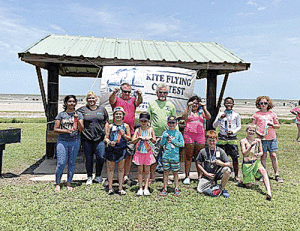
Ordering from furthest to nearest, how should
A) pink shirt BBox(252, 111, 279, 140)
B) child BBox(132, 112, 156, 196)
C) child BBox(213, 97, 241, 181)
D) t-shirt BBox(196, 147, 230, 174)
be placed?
pink shirt BBox(252, 111, 279, 140)
child BBox(213, 97, 241, 181)
t-shirt BBox(196, 147, 230, 174)
child BBox(132, 112, 156, 196)

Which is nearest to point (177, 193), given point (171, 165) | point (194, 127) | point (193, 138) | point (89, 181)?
point (171, 165)

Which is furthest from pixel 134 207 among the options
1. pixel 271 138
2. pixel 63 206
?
pixel 271 138

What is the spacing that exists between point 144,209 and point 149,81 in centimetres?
281

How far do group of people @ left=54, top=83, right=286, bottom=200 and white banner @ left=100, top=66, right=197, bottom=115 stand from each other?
697mm

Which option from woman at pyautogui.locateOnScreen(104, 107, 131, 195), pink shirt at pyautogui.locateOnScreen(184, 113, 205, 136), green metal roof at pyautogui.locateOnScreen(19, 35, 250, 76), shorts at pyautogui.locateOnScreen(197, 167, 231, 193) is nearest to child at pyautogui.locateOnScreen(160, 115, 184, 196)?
shorts at pyautogui.locateOnScreen(197, 167, 231, 193)

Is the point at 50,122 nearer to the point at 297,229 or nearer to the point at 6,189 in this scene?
the point at 6,189

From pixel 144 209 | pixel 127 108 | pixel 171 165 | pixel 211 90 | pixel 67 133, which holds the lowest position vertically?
pixel 144 209

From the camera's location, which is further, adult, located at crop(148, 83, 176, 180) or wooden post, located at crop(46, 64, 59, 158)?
wooden post, located at crop(46, 64, 59, 158)

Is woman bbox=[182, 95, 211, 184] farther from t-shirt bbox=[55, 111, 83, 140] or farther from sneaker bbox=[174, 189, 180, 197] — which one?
t-shirt bbox=[55, 111, 83, 140]

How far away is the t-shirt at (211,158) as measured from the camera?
14.9 feet

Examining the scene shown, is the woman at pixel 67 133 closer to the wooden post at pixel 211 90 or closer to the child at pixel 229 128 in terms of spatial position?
the child at pixel 229 128

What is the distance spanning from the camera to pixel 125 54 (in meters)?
6.30

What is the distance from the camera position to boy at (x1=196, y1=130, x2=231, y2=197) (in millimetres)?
4516

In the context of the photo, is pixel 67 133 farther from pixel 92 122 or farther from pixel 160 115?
pixel 160 115
